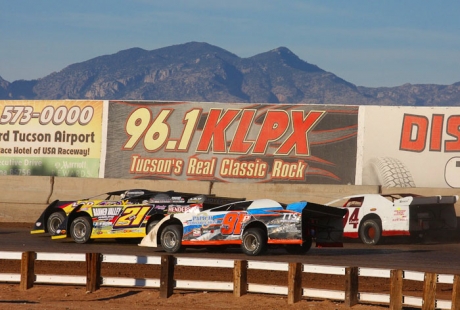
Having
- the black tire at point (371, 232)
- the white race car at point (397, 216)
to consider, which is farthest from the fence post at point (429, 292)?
the black tire at point (371, 232)

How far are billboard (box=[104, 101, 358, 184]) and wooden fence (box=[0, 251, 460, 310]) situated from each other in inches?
628

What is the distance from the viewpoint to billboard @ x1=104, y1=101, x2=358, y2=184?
96.6ft

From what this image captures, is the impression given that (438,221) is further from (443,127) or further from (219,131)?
(219,131)

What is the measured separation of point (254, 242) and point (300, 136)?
12636mm

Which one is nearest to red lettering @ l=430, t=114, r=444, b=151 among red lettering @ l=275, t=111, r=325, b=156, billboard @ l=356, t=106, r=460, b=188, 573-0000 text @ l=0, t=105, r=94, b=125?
billboard @ l=356, t=106, r=460, b=188

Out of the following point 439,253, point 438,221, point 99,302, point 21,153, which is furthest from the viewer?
point 21,153

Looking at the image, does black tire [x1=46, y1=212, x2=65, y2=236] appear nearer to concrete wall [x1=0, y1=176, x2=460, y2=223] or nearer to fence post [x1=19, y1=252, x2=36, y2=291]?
concrete wall [x1=0, y1=176, x2=460, y2=223]

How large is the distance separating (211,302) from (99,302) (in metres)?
1.70

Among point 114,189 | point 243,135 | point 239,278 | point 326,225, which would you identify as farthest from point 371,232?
point 243,135

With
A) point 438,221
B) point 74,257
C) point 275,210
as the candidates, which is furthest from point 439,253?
point 74,257

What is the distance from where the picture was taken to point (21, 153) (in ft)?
107

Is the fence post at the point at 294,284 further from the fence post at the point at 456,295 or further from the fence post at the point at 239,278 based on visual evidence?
the fence post at the point at 456,295

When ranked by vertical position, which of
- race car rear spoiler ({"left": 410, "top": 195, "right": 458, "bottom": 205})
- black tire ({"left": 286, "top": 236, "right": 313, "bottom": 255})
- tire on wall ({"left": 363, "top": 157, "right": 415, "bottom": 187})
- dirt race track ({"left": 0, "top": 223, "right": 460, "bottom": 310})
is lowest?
dirt race track ({"left": 0, "top": 223, "right": 460, "bottom": 310})

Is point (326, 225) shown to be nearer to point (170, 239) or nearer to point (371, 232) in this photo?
point (170, 239)
